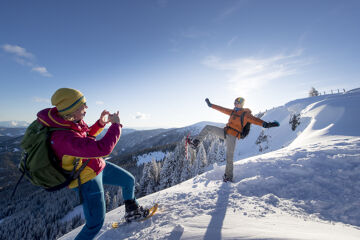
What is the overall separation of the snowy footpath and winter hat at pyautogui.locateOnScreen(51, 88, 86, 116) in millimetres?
2506

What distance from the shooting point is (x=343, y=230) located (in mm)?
2648

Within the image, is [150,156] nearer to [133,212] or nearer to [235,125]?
[235,125]

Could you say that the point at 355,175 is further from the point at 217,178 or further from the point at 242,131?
the point at 217,178

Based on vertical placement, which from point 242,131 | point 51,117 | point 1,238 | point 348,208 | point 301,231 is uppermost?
point 51,117

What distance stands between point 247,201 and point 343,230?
5.19 feet

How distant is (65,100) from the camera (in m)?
2.42

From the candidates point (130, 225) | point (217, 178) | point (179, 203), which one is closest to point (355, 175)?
point (217, 178)

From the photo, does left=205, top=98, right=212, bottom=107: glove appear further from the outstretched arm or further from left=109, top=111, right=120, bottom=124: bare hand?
left=109, top=111, right=120, bottom=124: bare hand

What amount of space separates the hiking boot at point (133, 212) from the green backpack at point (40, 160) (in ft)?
5.36

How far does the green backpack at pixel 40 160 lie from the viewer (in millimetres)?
2052

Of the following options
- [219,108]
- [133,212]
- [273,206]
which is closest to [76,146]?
[133,212]

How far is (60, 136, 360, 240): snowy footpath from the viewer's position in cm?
262

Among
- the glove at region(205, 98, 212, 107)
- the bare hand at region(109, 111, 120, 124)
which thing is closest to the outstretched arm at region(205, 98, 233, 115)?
the glove at region(205, 98, 212, 107)

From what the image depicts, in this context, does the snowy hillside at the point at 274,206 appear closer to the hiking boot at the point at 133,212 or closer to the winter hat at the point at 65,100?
the hiking boot at the point at 133,212
